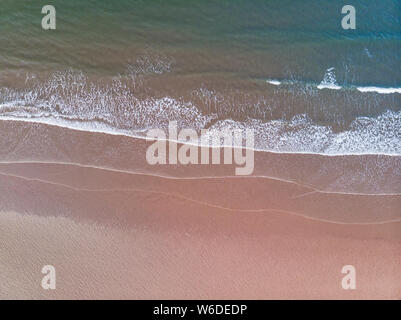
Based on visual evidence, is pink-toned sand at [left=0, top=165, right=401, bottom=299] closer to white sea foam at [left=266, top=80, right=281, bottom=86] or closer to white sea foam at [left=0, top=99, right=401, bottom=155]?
white sea foam at [left=0, top=99, right=401, bottom=155]

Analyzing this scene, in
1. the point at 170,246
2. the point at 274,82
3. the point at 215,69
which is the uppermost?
the point at 215,69

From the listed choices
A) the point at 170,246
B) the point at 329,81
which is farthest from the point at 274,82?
the point at 170,246

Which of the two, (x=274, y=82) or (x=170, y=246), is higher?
(x=274, y=82)

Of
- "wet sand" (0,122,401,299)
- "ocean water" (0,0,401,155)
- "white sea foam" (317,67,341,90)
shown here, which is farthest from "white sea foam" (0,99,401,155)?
"white sea foam" (317,67,341,90)

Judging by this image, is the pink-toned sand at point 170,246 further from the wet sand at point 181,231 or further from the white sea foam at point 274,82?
the white sea foam at point 274,82

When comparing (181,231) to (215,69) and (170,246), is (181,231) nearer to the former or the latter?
(170,246)

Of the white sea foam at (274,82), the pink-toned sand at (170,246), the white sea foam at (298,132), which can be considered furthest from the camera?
the white sea foam at (274,82)

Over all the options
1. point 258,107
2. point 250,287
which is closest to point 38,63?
point 258,107

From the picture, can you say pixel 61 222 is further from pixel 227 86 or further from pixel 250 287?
pixel 227 86

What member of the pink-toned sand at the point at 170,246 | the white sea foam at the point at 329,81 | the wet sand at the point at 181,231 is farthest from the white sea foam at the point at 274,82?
the pink-toned sand at the point at 170,246
